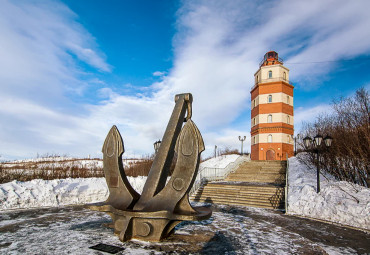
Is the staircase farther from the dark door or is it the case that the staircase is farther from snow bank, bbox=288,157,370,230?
the dark door

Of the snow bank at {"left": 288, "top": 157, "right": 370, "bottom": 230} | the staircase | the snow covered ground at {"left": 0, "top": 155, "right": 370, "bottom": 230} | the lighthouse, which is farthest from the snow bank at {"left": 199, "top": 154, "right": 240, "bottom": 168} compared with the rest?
the snow bank at {"left": 288, "top": 157, "right": 370, "bottom": 230}

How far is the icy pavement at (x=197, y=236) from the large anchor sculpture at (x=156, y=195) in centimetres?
35

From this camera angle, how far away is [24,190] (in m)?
9.48

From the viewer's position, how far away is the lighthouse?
83.0 feet

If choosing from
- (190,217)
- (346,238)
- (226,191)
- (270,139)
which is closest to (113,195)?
(190,217)

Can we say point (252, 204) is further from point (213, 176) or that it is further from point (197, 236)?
point (197, 236)

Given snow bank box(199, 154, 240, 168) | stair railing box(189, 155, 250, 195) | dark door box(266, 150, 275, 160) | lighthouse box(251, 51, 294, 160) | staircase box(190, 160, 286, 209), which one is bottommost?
staircase box(190, 160, 286, 209)

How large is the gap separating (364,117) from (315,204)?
5.55 metres

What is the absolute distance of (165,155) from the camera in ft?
18.6

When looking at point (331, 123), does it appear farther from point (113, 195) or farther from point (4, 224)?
point (4, 224)

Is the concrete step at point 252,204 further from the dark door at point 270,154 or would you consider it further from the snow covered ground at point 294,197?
the dark door at point 270,154

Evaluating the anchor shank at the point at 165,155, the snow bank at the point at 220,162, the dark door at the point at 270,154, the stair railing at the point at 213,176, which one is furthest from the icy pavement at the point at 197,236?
the dark door at the point at 270,154

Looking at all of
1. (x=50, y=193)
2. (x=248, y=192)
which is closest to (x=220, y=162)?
(x=248, y=192)

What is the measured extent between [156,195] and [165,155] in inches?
40.0
